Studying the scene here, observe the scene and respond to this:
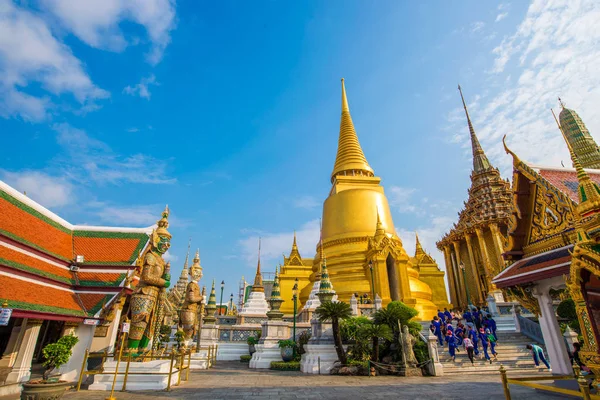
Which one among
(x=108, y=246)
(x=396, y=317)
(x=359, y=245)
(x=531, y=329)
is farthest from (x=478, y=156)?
(x=108, y=246)

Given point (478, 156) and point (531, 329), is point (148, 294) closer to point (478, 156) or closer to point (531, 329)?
point (531, 329)

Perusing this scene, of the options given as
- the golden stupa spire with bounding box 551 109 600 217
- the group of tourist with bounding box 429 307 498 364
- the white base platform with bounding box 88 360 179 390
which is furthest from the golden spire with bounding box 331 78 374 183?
the golden stupa spire with bounding box 551 109 600 217

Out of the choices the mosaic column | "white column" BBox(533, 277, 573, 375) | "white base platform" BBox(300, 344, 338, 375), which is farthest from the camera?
the mosaic column

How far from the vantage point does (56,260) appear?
945cm

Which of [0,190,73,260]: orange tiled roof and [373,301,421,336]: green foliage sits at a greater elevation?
[0,190,73,260]: orange tiled roof

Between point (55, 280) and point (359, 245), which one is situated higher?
point (359, 245)

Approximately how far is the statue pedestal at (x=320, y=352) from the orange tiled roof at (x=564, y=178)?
811 centimetres

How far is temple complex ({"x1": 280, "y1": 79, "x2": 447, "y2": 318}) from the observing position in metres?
19.4

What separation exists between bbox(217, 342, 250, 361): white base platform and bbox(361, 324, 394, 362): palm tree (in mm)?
8494

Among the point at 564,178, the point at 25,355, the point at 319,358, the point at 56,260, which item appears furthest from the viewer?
the point at 319,358

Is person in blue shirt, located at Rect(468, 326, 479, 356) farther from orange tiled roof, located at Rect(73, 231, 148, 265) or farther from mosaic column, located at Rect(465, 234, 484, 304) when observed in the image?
mosaic column, located at Rect(465, 234, 484, 304)

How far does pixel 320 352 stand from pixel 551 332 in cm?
675

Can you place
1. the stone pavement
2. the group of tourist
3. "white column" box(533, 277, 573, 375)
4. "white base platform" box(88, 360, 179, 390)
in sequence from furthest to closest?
the group of tourist < "white base platform" box(88, 360, 179, 390) < "white column" box(533, 277, 573, 375) < the stone pavement

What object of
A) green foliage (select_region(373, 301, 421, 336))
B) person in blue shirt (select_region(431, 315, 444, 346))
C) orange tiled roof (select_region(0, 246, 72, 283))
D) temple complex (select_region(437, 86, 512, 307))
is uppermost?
temple complex (select_region(437, 86, 512, 307))
